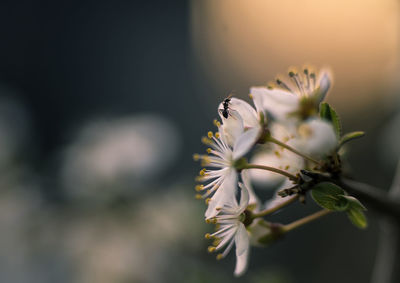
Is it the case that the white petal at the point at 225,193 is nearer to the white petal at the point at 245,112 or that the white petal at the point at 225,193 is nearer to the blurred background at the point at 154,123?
the white petal at the point at 245,112

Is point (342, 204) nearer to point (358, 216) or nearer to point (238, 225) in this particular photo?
point (358, 216)

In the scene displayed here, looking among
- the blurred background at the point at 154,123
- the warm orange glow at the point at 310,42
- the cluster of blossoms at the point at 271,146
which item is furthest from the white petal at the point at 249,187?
the warm orange glow at the point at 310,42

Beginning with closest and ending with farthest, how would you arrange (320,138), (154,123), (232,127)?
1. (320,138)
2. (232,127)
3. (154,123)

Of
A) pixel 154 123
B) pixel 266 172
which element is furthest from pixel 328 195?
pixel 154 123

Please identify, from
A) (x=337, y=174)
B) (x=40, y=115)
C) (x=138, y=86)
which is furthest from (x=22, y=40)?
(x=337, y=174)

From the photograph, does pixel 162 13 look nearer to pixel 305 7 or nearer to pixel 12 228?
pixel 305 7
